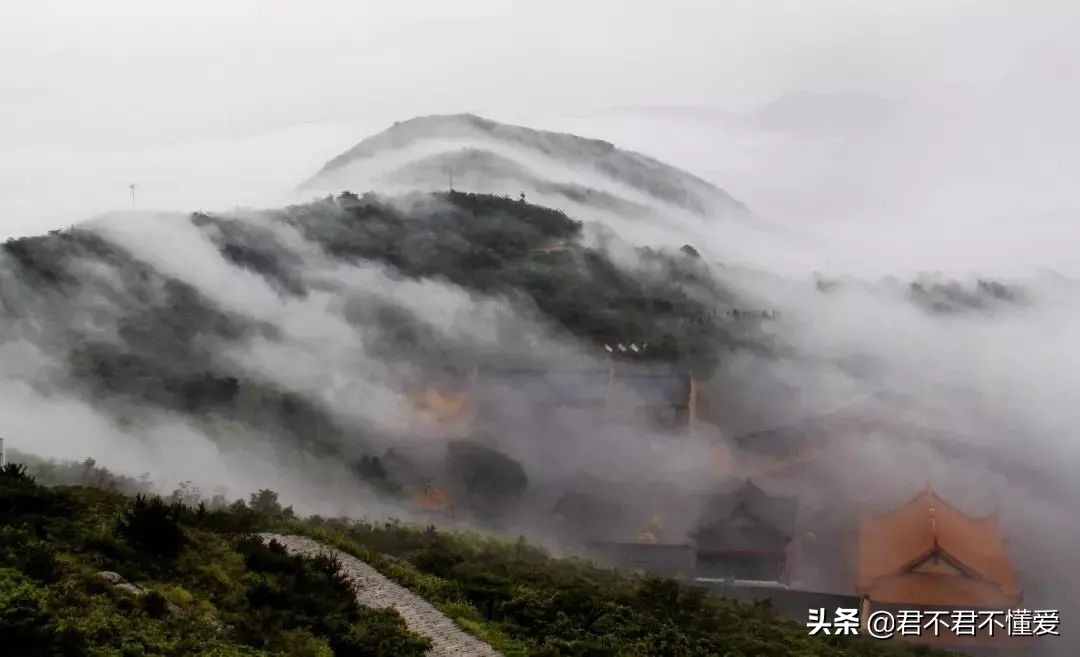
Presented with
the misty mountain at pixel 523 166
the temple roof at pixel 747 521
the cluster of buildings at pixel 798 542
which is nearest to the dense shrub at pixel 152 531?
the cluster of buildings at pixel 798 542

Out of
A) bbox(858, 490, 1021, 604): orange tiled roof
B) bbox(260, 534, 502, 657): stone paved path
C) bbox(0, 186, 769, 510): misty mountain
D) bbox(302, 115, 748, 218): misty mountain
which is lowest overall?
bbox(260, 534, 502, 657): stone paved path

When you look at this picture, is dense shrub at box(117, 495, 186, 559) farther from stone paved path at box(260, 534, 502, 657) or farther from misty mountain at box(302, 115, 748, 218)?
misty mountain at box(302, 115, 748, 218)

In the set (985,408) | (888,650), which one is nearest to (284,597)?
(888,650)

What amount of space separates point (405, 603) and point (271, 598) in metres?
1.57

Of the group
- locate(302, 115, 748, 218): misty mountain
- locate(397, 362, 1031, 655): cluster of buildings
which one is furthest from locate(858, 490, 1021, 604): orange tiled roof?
locate(302, 115, 748, 218): misty mountain

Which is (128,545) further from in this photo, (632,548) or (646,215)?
(646,215)

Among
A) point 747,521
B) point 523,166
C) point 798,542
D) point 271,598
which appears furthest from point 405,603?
point 523,166

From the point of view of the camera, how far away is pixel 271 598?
720 centimetres

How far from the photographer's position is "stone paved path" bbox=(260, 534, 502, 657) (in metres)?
7.64

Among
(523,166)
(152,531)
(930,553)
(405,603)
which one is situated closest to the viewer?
(152,531)

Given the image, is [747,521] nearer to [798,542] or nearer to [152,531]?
[798,542]

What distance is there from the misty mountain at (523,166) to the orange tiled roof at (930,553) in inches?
227

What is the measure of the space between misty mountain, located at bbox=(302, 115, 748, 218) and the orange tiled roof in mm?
5753

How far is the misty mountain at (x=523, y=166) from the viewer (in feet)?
51.9
